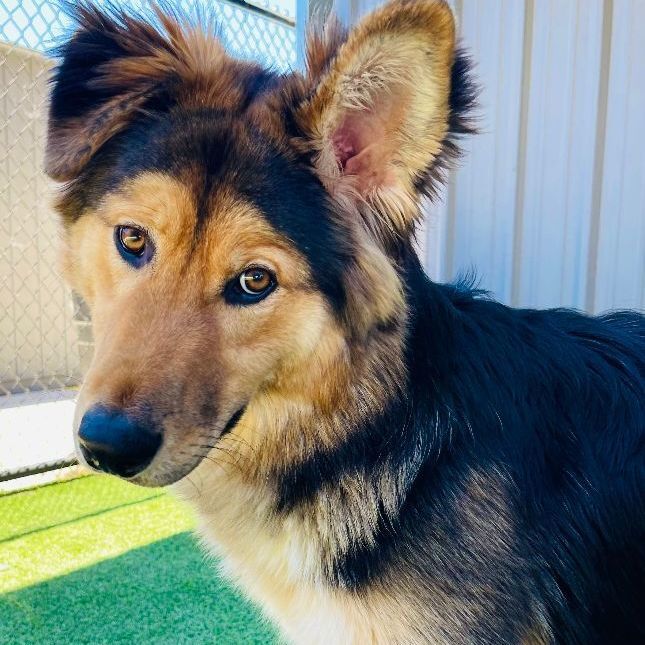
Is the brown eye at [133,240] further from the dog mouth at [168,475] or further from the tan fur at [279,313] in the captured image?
the dog mouth at [168,475]

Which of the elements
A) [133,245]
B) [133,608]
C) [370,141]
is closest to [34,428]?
[133,608]

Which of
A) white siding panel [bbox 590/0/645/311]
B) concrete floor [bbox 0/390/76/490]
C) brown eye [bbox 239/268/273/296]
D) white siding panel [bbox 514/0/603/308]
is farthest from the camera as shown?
concrete floor [bbox 0/390/76/490]

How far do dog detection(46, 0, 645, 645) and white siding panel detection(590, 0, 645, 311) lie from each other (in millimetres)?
1410

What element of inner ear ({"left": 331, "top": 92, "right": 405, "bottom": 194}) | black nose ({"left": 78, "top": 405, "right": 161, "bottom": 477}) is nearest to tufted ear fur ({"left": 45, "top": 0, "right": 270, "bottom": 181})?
inner ear ({"left": 331, "top": 92, "right": 405, "bottom": 194})

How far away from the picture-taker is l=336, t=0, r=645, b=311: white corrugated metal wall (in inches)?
121

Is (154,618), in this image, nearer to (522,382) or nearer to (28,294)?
(522,382)

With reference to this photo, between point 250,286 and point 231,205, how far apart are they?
203 millimetres

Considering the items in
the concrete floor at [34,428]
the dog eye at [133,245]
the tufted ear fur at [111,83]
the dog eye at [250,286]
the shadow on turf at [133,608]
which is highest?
the tufted ear fur at [111,83]

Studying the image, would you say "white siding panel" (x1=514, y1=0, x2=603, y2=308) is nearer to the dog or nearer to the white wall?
the dog

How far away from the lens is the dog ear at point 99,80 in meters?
1.70

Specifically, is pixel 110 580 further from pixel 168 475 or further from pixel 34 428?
pixel 34 428

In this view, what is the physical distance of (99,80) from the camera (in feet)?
5.72

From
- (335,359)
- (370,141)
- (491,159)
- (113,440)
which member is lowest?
(113,440)

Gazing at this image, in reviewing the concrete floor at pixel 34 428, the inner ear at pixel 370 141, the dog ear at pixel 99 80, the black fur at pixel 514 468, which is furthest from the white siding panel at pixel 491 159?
the concrete floor at pixel 34 428
